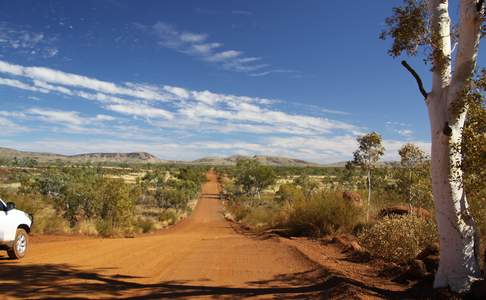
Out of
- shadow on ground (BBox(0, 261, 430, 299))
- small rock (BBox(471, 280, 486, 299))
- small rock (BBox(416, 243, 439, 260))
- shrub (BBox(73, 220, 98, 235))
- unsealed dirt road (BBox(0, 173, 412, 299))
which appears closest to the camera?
small rock (BBox(471, 280, 486, 299))

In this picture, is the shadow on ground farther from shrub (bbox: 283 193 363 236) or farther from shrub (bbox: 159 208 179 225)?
shrub (bbox: 159 208 179 225)

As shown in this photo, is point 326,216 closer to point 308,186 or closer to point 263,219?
point 263,219

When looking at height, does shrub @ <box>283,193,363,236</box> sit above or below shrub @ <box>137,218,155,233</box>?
above

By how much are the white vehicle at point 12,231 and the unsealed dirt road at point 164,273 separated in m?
0.33

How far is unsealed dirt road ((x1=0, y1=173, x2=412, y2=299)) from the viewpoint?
7.81 meters

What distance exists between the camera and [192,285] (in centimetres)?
852

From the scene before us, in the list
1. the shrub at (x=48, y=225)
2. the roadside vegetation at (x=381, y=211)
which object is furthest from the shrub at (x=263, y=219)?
the shrub at (x=48, y=225)

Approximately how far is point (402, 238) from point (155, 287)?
5778 millimetres

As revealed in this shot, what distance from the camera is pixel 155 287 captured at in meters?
8.27

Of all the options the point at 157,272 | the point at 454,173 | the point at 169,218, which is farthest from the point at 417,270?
the point at 169,218

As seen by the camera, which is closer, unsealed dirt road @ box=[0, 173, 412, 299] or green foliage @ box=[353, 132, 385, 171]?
unsealed dirt road @ box=[0, 173, 412, 299]

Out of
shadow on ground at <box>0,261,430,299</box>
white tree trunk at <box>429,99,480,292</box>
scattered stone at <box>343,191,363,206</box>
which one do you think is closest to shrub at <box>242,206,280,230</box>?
scattered stone at <box>343,191,363,206</box>

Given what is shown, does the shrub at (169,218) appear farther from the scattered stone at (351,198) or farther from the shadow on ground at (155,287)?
the shadow on ground at (155,287)

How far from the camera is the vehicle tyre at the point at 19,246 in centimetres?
1076
